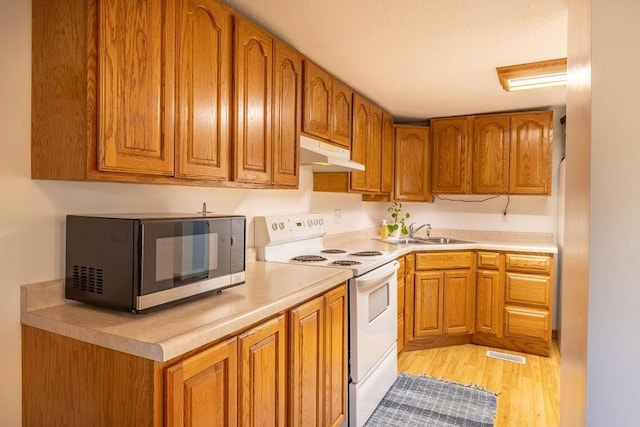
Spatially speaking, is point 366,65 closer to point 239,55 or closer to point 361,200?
point 239,55

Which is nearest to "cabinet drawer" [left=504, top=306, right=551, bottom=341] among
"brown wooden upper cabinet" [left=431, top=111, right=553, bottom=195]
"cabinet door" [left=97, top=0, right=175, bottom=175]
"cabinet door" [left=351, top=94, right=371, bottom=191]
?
"brown wooden upper cabinet" [left=431, top=111, right=553, bottom=195]

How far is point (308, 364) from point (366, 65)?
179cm

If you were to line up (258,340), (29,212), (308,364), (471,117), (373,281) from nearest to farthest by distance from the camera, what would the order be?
(29,212)
(258,340)
(308,364)
(373,281)
(471,117)

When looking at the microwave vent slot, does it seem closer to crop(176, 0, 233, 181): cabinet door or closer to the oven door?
crop(176, 0, 233, 181): cabinet door

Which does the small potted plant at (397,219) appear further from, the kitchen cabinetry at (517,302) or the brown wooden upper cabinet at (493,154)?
the kitchen cabinetry at (517,302)

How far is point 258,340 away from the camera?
1.36m

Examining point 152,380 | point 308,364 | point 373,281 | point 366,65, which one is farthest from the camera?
point 366,65

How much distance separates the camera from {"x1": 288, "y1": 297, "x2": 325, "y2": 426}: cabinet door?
5.16 ft

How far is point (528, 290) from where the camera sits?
10.7 ft

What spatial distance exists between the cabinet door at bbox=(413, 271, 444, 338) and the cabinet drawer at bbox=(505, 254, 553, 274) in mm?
582

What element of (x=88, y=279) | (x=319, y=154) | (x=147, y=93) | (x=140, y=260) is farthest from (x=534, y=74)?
(x=88, y=279)

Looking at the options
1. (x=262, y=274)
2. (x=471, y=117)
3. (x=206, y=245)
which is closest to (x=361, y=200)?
(x=471, y=117)

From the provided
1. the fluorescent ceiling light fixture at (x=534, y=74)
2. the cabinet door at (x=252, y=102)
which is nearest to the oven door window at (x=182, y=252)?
the cabinet door at (x=252, y=102)

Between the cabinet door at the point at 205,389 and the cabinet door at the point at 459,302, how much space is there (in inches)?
102
